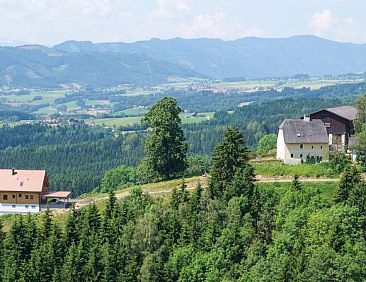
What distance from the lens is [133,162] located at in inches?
7372

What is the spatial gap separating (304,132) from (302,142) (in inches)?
64.0

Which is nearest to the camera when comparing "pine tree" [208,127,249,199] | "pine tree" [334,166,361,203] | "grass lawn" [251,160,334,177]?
"pine tree" [334,166,361,203]

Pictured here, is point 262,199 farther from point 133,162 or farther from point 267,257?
point 133,162

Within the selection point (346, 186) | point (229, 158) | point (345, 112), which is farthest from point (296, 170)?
point (345, 112)

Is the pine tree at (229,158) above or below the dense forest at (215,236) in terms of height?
above

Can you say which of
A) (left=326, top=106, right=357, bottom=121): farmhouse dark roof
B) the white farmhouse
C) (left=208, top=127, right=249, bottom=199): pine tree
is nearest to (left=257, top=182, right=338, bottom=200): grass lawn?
Result: (left=208, top=127, right=249, bottom=199): pine tree

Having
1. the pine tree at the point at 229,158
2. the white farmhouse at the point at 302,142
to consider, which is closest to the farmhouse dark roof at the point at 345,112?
the white farmhouse at the point at 302,142

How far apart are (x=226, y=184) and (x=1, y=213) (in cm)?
3014

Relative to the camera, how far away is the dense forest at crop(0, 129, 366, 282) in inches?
2202

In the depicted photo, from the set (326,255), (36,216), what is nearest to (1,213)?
(36,216)

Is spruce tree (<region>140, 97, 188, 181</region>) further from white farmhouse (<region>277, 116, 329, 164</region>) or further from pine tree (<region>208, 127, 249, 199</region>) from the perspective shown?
pine tree (<region>208, 127, 249, 199</region>)

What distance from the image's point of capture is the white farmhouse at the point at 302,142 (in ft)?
268

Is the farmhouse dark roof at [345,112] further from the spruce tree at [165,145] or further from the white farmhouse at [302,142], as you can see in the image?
the spruce tree at [165,145]

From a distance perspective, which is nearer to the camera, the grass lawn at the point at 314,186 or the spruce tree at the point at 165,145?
the grass lawn at the point at 314,186
